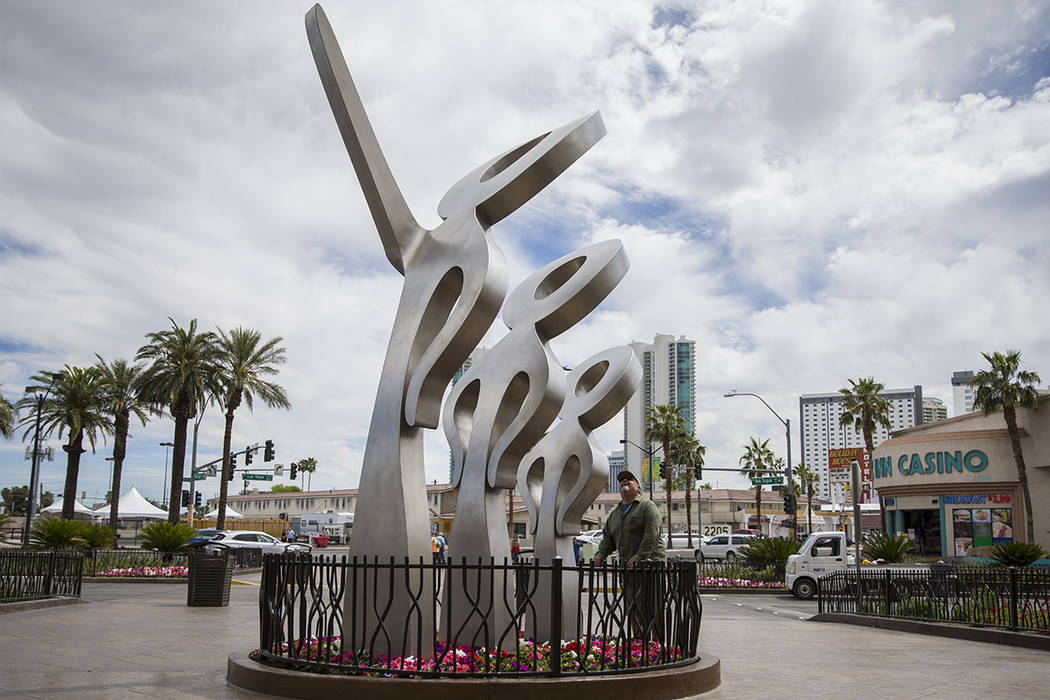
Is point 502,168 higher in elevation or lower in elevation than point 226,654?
higher

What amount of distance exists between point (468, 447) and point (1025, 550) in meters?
18.7

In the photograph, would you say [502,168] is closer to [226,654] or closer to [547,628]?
[547,628]

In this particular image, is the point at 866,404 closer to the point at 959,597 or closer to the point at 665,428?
the point at 665,428

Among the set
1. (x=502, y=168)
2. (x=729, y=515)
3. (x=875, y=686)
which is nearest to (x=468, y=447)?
(x=502, y=168)

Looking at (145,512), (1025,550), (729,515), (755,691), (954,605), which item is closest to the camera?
(755,691)

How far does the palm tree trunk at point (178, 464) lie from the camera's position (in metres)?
37.4

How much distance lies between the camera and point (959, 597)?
50.4 feet

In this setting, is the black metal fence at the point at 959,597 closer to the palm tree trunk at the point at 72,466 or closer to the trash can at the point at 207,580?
the trash can at the point at 207,580

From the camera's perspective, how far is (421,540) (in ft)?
31.1

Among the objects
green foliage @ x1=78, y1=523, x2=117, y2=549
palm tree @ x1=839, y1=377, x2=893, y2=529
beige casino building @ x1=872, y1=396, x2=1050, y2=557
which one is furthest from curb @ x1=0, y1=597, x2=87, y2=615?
palm tree @ x1=839, y1=377, x2=893, y2=529

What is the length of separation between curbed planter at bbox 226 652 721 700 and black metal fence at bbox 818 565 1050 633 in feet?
26.6

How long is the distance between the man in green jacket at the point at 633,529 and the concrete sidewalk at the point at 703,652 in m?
1.47

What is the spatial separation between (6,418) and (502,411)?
35.8 m

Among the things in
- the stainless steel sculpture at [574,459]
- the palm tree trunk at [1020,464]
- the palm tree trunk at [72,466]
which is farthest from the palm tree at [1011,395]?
the palm tree trunk at [72,466]
